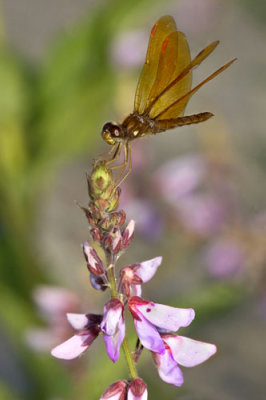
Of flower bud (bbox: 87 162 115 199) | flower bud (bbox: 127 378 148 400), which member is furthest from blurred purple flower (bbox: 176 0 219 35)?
flower bud (bbox: 127 378 148 400)

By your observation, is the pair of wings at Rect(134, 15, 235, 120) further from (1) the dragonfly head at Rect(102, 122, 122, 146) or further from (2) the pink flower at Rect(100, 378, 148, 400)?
(2) the pink flower at Rect(100, 378, 148, 400)

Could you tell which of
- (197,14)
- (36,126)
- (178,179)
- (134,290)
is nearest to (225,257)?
(178,179)

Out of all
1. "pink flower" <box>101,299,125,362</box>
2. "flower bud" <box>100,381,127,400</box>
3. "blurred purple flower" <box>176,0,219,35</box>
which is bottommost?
"flower bud" <box>100,381,127,400</box>

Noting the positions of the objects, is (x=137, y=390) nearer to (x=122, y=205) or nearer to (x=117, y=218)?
(x=117, y=218)

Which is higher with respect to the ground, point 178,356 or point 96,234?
point 96,234

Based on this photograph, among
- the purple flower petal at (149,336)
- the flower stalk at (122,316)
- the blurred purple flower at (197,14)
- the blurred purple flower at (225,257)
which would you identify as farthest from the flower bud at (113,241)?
the blurred purple flower at (197,14)

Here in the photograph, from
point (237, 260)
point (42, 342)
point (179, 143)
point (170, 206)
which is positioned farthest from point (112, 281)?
point (179, 143)

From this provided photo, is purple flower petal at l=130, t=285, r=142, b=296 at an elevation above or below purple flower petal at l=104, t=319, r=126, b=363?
above
